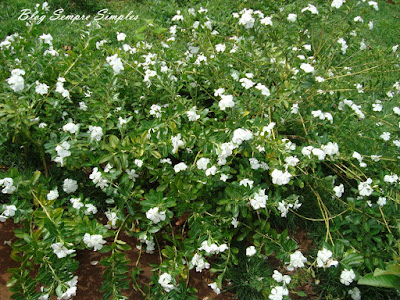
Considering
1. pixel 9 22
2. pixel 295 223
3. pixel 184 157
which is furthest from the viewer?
pixel 9 22

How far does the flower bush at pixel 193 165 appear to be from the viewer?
1854mm

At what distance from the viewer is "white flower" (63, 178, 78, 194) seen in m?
2.05

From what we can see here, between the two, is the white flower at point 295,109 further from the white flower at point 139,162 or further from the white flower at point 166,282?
the white flower at point 166,282

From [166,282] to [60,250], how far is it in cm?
52

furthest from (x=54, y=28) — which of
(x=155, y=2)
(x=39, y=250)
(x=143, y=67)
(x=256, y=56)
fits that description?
(x=39, y=250)

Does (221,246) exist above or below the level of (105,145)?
below

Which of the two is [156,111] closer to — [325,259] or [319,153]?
[319,153]

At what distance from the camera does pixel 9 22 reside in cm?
390

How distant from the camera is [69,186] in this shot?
206cm

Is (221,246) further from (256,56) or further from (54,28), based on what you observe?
(54,28)

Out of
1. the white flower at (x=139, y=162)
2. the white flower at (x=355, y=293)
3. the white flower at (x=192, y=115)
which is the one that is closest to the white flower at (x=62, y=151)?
the white flower at (x=139, y=162)

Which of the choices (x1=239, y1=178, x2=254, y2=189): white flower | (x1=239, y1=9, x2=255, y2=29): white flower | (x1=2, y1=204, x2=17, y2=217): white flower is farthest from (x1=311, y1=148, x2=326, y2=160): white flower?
(x1=2, y1=204, x2=17, y2=217): white flower

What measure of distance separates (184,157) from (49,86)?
97 centimetres

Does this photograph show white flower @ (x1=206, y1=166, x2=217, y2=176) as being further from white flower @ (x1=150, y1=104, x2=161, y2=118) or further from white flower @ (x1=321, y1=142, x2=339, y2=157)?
white flower @ (x1=321, y1=142, x2=339, y2=157)
